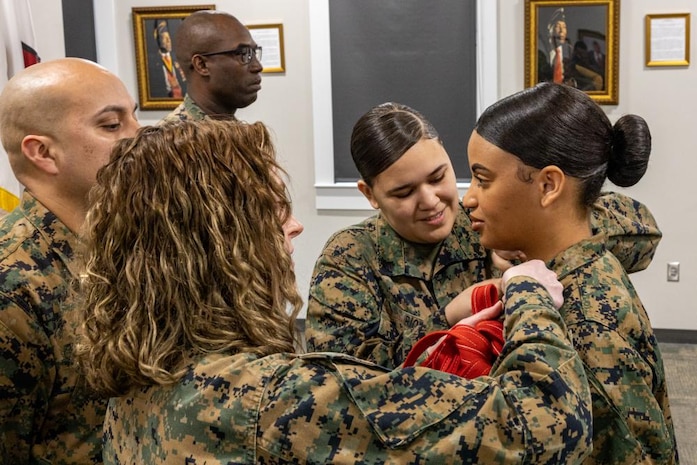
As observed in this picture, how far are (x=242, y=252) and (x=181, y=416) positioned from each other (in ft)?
0.75

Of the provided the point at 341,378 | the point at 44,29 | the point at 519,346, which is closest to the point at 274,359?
the point at 341,378

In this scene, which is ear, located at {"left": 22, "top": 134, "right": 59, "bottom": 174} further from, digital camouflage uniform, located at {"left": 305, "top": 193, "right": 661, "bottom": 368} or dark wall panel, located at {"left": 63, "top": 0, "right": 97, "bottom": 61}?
dark wall panel, located at {"left": 63, "top": 0, "right": 97, "bottom": 61}

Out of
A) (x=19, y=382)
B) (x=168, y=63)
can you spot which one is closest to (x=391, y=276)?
(x=19, y=382)

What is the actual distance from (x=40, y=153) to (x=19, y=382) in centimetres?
42

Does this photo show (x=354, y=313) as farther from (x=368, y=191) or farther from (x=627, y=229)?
(x=627, y=229)

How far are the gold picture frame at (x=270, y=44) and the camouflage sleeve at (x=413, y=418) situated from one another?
13.3ft

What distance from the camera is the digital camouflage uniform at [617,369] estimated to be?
1234mm

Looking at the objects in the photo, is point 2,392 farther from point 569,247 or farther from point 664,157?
point 664,157

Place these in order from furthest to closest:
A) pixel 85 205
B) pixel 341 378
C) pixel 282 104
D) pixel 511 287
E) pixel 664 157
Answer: pixel 282 104, pixel 664 157, pixel 85 205, pixel 511 287, pixel 341 378

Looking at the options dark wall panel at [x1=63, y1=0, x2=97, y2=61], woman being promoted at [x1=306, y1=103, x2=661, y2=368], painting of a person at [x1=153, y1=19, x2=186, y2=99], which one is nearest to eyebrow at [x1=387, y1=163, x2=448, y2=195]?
woman being promoted at [x1=306, y1=103, x2=661, y2=368]

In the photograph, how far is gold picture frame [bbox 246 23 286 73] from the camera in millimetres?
4828

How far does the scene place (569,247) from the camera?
1.39 metres

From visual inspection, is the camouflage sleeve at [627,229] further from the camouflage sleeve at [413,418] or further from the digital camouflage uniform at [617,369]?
the camouflage sleeve at [413,418]

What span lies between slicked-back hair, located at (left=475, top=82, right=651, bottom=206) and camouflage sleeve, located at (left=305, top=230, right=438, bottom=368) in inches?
16.5
